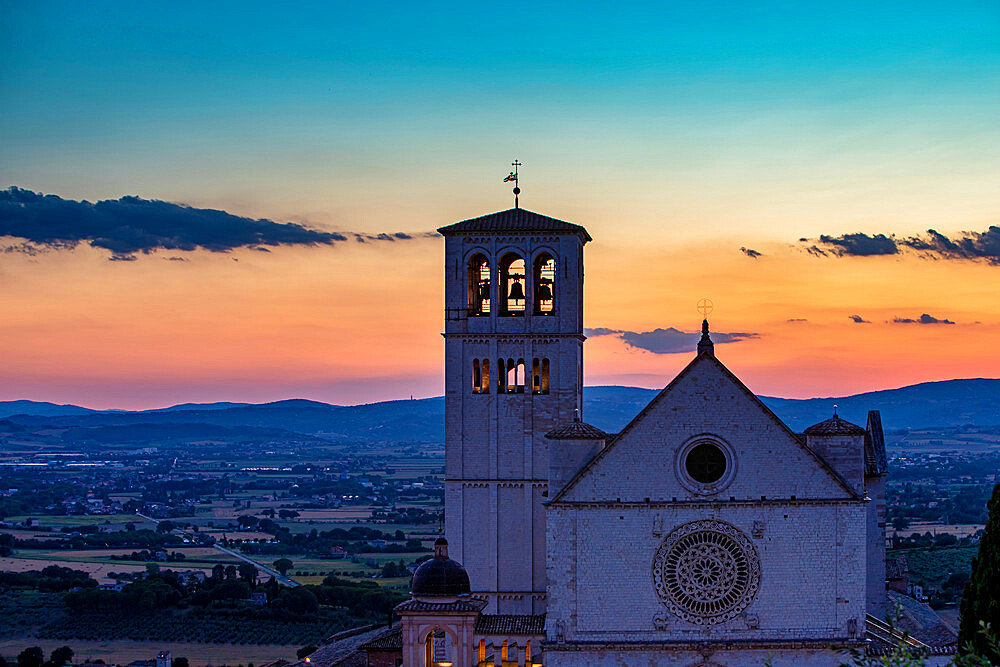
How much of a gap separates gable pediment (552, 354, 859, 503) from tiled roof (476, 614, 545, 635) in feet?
12.4

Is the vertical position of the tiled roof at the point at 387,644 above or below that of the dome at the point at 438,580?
below

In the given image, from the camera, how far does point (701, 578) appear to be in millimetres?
31500

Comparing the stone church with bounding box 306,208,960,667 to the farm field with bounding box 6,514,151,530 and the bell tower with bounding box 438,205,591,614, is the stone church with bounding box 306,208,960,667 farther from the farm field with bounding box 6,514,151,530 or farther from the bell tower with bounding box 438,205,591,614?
the farm field with bounding box 6,514,151,530

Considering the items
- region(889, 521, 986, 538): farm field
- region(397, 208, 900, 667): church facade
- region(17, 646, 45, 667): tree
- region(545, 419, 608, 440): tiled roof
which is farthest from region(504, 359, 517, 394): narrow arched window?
region(889, 521, 986, 538): farm field

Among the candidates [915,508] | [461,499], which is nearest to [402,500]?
[915,508]

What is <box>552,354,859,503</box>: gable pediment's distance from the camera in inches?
1237

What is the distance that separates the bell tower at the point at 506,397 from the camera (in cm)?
3850

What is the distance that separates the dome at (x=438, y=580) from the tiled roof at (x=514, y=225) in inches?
435

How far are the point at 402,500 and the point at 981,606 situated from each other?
139m

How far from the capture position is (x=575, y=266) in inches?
1524

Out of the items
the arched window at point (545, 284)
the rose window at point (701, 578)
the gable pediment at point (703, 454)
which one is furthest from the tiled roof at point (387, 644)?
the arched window at point (545, 284)

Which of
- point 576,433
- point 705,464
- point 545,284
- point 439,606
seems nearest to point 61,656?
point 439,606

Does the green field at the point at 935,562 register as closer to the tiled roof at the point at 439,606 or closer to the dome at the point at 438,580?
the dome at the point at 438,580

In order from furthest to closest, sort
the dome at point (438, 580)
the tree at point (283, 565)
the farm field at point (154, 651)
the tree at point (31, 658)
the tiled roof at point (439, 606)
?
the tree at point (283, 565)
the farm field at point (154, 651)
the tree at point (31, 658)
the dome at point (438, 580)
the tiled roof at point (439, 606)
